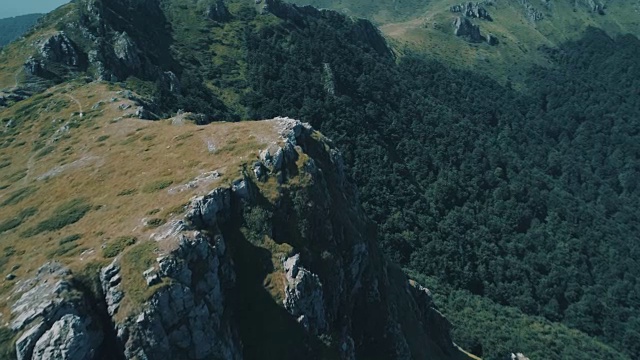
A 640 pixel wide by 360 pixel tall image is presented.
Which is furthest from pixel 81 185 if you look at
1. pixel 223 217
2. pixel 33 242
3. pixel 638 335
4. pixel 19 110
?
pixel 638 335

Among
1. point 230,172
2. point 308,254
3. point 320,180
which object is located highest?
point 230,172

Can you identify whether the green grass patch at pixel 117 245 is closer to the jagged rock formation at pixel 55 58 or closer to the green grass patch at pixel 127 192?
the green grass patch at pixel 127 192

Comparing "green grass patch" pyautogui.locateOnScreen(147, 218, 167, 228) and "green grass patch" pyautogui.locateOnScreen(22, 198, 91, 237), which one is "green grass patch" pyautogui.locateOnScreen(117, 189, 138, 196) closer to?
"green grass patch" pyautogui.locateOnScreen(22, 198, 91, 237)

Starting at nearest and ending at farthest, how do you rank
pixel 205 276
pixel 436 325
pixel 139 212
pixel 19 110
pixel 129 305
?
pixel 129 305, pixel 205 276, pixel 139 212, pixel 436 325, pixel 19 110

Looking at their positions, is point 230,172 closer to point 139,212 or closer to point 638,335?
point 139,212

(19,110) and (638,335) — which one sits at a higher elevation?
(19,110)

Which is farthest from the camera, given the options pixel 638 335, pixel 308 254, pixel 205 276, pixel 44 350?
pixel 638 335

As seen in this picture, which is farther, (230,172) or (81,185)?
(81,185)
